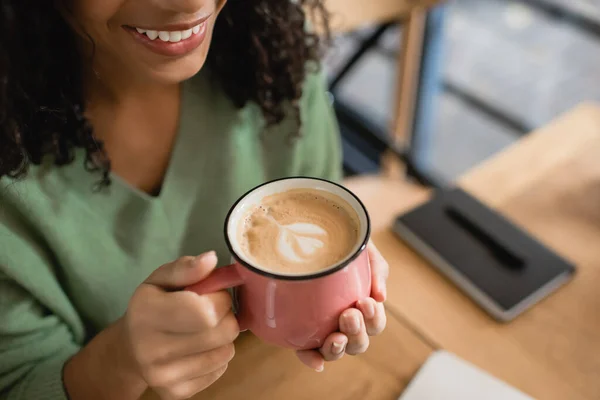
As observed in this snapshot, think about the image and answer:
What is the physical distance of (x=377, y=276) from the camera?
61 centimetres

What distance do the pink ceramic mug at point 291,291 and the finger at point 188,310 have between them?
10 millimetres

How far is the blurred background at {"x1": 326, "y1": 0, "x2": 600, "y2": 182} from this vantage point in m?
1.97

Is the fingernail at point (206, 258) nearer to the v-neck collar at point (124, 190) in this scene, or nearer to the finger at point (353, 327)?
the finger at point (353, 327)

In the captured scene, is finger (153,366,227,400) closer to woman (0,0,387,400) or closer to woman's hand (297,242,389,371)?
woman (0,0,387,400)

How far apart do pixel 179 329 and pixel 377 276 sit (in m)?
0.20

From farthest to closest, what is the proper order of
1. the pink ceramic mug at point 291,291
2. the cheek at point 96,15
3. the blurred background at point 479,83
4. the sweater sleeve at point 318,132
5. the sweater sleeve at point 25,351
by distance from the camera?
the blurred background at point 479,83 → the sweater sleeve at point 318,132 → the sweater sleeve at point 25,351 → the cheek at point 96,15 → the pink ceramic mug at point 291,291

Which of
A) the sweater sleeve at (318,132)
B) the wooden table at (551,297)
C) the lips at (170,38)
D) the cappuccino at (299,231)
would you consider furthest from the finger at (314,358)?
the sweater sleeve at (318,132)

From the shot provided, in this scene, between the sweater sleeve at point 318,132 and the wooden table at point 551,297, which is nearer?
the wooden table at point 551,297

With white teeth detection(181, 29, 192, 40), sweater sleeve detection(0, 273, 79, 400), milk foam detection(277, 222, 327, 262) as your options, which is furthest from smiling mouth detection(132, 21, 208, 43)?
sweater sleeve detection(0, 273, 79, 400)

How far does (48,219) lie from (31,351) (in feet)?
0.55

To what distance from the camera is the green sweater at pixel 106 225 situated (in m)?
0.74

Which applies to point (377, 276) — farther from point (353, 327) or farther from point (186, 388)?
point (186, 388)

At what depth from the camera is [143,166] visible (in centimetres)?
84

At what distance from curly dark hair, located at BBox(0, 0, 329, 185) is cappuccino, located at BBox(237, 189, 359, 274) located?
29cm
